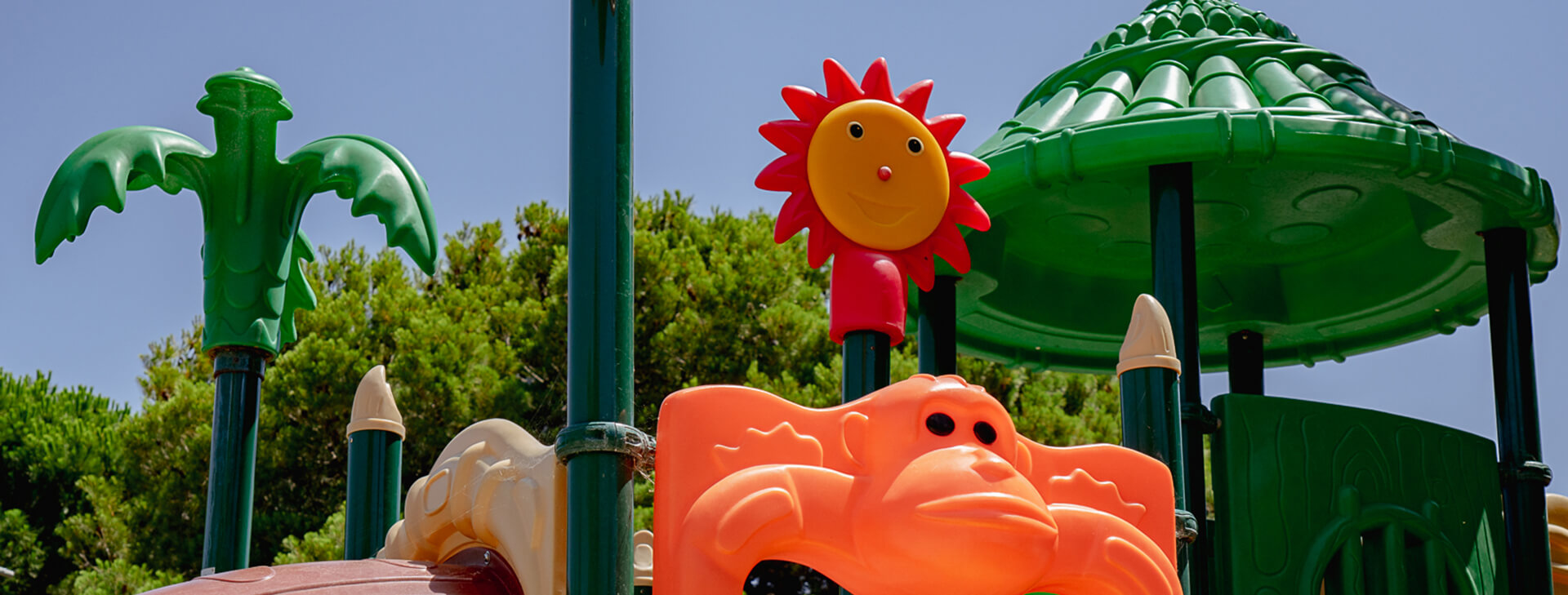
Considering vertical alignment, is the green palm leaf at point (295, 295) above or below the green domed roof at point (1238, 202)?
below

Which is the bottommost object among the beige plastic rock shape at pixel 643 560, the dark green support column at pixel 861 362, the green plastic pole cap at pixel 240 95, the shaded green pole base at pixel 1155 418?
the beige plastic rock shape at pixel 643 560

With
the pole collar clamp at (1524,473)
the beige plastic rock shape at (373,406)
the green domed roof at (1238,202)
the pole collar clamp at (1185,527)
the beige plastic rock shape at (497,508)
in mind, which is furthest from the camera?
the pole collar clamp at (1524,473)

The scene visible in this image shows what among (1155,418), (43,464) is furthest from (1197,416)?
(43,464)

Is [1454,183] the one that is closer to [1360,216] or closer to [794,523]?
[1360,216]

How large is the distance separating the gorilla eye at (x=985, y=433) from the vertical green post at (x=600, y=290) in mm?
1059

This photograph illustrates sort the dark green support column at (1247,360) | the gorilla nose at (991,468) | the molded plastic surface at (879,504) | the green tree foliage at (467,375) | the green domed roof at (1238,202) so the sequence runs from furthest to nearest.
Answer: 1. the green tree foliage at (467,375)
2. the dark green support column at (1247,360)
3. the green domed roof at (1238,202)
4. the gorilla nose at (991,468)
5. the molded plastic surface at (879,504)

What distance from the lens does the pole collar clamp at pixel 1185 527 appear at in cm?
618

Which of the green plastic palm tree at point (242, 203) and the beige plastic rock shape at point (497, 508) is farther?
the green plastic palm tree at point (242, 203)

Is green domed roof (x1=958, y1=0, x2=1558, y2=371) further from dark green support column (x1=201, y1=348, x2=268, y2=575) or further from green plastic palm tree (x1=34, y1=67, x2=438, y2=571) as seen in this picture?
dark green support column (x1=201, y1=348, x2=268, y2=575)

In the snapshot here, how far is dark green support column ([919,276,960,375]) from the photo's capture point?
28.9 feet

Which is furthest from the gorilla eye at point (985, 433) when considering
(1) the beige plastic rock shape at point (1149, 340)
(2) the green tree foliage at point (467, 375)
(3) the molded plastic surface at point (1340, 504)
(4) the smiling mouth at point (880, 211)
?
(2) the green tree foliage at point (467, 375)

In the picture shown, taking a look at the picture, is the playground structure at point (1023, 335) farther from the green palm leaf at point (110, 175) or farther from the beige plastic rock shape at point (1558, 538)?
the beige plastic rock shape at point (1558, 538)

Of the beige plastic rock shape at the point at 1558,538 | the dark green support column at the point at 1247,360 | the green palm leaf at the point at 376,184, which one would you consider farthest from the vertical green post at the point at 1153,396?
the dark green support column at the point at 1247,360

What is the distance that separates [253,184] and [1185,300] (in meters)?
4.19
